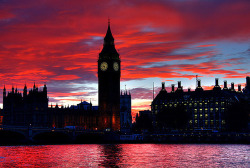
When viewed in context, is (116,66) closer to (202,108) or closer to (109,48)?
(109,48)

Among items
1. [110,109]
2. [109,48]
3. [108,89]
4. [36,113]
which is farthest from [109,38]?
[36,113]

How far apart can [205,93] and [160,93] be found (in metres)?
26.1

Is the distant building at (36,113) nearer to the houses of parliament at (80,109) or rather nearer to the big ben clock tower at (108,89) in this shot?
the houses of parliament at (80,109)

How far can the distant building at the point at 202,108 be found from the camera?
14775 centimetres

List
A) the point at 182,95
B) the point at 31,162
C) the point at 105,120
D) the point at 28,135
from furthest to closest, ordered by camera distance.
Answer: the point at 182,95 → the point at 105,120 → the point at 28,135 → the point at 31,162

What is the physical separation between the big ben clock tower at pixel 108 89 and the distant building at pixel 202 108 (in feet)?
52.2

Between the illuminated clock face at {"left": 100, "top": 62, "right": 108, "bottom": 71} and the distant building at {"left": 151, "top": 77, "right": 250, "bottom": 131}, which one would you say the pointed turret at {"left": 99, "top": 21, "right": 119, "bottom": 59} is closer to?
the illuminated clock face at {"left": 100, "top": 62, "right": 108, "bottom": 71}

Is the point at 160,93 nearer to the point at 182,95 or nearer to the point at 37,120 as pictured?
the point at 182,95

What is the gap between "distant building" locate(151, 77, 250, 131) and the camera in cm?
14775

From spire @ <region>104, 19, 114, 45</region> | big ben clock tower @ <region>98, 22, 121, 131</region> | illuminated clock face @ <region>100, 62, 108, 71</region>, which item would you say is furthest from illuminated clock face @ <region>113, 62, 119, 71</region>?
spire @ <region>104, 19, 114, 45</region>

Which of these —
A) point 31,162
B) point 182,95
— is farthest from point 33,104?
point 31,162

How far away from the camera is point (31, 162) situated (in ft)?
210

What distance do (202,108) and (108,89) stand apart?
34.5 m

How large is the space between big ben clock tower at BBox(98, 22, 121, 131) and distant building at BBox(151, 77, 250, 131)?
52.2ft
